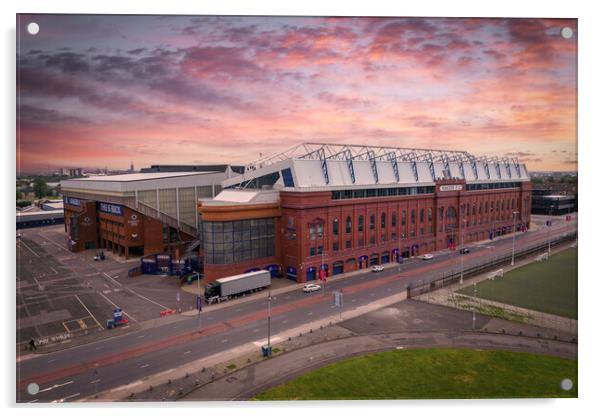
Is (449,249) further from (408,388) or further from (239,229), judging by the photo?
(408,388)

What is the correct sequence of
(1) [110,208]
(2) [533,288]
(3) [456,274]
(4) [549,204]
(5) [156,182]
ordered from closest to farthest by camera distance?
(2) [533,288]
(3) [456,274]
(5) [156,182]
(1) [110,208]
(4) [549,204]

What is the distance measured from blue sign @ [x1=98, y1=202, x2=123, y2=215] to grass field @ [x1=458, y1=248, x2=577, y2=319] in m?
62.9

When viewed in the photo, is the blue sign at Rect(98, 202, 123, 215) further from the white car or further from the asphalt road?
the white car

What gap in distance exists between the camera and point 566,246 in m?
81.3

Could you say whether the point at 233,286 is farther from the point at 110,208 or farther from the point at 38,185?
the point at 110,208

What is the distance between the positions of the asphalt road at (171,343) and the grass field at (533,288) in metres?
8.49

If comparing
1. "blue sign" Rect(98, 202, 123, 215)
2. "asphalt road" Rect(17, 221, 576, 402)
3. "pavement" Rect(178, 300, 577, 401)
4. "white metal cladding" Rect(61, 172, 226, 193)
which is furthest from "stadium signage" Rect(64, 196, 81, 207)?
"pavement" Rect(178, 300, 577, 401)

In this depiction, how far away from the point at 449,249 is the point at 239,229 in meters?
46.3

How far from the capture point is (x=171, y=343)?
38594mm

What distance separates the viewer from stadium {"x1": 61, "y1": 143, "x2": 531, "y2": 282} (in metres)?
59.8

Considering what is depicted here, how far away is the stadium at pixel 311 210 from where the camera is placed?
59750 millimetres

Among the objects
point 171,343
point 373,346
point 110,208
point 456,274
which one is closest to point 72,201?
point 110,208

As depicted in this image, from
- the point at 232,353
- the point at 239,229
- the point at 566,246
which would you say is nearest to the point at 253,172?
the point at 239,229

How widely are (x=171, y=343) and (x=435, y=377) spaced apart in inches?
924
